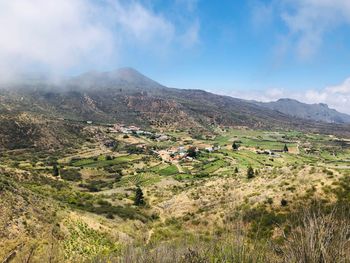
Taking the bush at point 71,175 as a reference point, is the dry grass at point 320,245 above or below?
above

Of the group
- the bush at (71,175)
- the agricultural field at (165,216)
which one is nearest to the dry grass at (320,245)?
the agricultural field at (165,216)

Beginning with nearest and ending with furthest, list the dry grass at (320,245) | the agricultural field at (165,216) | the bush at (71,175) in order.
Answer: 1. the dry grass at (320,245)
2. the agricultural field at (165,216)
3. the bush at (71,175)

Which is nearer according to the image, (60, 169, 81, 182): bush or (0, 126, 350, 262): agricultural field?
(0, 126, 350, 262): agricultural field

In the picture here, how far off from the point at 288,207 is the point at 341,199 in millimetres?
4762

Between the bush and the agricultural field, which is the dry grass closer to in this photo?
the agricultural field

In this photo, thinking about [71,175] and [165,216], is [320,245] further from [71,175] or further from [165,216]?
[71,175]

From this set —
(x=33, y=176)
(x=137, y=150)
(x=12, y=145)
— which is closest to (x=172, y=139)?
(x=137, y=150)

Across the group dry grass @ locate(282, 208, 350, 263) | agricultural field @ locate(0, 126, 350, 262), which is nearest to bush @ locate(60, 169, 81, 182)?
agricultural field @ locate(0, 126, 350, 262)

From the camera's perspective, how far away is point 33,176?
200 ft

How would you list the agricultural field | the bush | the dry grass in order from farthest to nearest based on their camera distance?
1. the bush
2. the agricultural field
3. the dry grass

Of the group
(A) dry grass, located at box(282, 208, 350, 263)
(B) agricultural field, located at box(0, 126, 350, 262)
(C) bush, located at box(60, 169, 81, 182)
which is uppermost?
(A) dry grass, located at box(282, 208, 350, 263)

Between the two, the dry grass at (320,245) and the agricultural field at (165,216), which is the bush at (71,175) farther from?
the dry grass at (320,245)

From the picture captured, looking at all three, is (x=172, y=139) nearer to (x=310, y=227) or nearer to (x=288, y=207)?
(x=288, y=207)

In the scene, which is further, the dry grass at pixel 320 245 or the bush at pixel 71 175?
the bush at pixel 71 175
